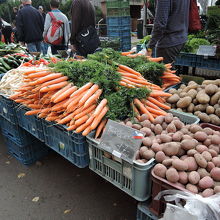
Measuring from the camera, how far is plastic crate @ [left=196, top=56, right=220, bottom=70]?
436 centimetres

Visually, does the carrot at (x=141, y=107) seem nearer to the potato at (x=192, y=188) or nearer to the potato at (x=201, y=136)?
the potato at (x=201, y=136)

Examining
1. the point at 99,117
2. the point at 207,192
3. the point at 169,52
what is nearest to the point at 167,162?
the point at 207,192

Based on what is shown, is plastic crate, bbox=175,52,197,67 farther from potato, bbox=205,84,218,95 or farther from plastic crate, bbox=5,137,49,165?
plastic crate, bbox=5,137,49,165

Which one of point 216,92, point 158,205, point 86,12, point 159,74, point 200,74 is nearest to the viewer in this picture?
point 158,205

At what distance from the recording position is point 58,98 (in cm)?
222

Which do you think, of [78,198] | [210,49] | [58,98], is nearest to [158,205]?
[58,98]

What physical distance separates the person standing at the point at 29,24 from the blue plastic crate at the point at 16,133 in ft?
12.3

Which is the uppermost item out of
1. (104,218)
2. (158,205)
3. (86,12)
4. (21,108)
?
(86,12)

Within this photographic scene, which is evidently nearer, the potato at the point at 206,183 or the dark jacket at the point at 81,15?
the potato at the point at 206,183

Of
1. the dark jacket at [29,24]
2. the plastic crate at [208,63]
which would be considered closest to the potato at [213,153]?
the plastic crate at [208,63]

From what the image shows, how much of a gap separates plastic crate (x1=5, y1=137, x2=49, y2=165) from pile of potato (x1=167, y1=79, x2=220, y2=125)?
6.86 ft

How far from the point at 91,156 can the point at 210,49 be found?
3583 millimetres

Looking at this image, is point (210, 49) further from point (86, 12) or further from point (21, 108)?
point (21, 108)

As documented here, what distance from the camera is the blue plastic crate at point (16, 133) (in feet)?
10.3
